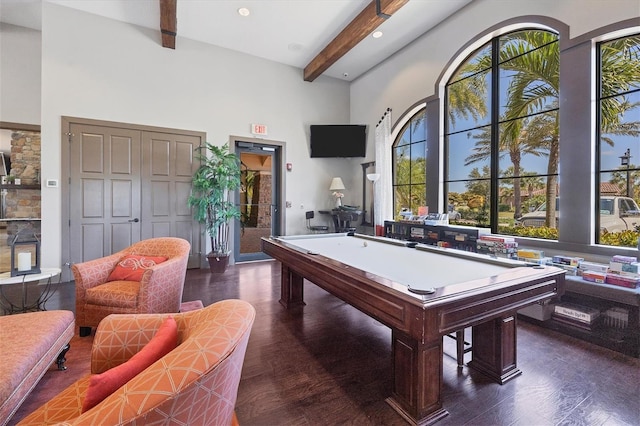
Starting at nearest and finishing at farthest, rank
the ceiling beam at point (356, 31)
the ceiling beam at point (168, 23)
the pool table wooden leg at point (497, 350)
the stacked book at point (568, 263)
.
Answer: the pool table wooden leg at point (497, 350), the stacked book at point (568, 263), the ceiling beam at point (356, 31), the ceiling beam at point (168, 23)

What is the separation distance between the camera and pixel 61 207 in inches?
164

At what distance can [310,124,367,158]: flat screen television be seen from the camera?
6148 millimetres

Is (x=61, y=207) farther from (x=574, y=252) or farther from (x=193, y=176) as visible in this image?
(x=574, y=252)

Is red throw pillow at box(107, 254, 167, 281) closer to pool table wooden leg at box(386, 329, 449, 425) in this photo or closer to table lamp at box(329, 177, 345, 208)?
pool table wooden leg at box(386, 329, 449, 425)

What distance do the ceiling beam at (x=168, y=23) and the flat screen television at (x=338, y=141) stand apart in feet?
9.42

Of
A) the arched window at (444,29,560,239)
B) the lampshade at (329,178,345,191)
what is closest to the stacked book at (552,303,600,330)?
the arched window at (444,29,560,239)

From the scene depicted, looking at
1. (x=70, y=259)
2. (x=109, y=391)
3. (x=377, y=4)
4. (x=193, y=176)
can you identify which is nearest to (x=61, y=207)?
(x=70, y=259)

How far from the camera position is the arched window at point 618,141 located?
2.73 m

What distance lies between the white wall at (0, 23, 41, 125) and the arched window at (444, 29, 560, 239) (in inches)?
266

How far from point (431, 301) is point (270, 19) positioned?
187 inches

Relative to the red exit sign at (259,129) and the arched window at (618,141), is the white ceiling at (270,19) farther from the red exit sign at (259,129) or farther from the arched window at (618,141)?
the arched window at (618,141)

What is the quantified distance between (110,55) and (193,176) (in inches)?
84.9

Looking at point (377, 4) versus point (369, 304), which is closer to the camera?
point (369, 304)

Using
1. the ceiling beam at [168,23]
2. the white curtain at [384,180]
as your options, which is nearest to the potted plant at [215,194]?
the ceiling beam at [168,23]
